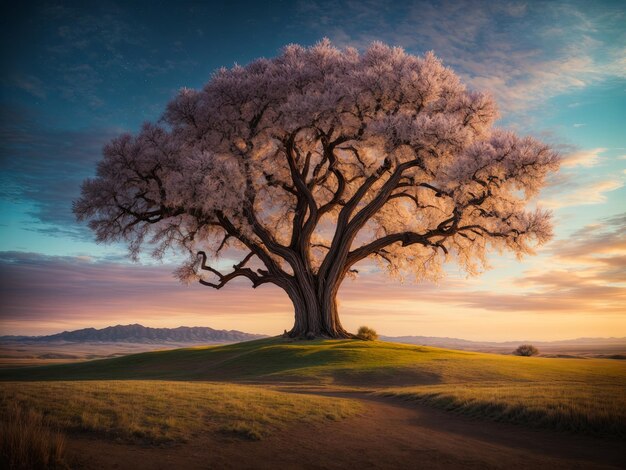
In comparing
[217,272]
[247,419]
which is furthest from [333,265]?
[247,419]

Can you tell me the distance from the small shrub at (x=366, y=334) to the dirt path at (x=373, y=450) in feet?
71.7

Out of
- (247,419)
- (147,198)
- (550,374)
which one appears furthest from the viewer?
(147,198)

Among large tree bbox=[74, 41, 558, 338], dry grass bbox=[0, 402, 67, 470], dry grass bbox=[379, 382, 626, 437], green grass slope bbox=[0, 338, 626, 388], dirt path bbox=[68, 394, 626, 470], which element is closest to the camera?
dry grass bbox=[0, 402, 67, 470]

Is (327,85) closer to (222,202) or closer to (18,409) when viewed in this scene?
(222,202)

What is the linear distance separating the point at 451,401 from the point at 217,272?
22262 mm

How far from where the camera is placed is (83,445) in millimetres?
8117

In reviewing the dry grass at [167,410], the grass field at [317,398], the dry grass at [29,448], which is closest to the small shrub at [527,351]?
the grass field at [317,398]

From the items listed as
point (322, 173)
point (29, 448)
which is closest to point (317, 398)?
point (29, 448)

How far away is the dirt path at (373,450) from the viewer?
7773mm

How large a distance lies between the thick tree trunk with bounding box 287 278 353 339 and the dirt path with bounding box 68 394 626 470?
812 inches

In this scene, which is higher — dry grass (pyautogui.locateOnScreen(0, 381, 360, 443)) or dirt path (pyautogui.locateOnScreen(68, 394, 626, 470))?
dry grass (pyautogui.locateOnScreen(0, 381, 360, 443))

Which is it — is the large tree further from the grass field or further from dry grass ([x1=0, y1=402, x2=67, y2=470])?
dry grass ([x1=0, y1=402, x2=67, y2=470])

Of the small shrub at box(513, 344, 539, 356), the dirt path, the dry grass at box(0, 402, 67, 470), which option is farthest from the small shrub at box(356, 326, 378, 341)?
the dry grass at box(0, 402, 67, 470)

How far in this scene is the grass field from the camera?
10001 millimetres
